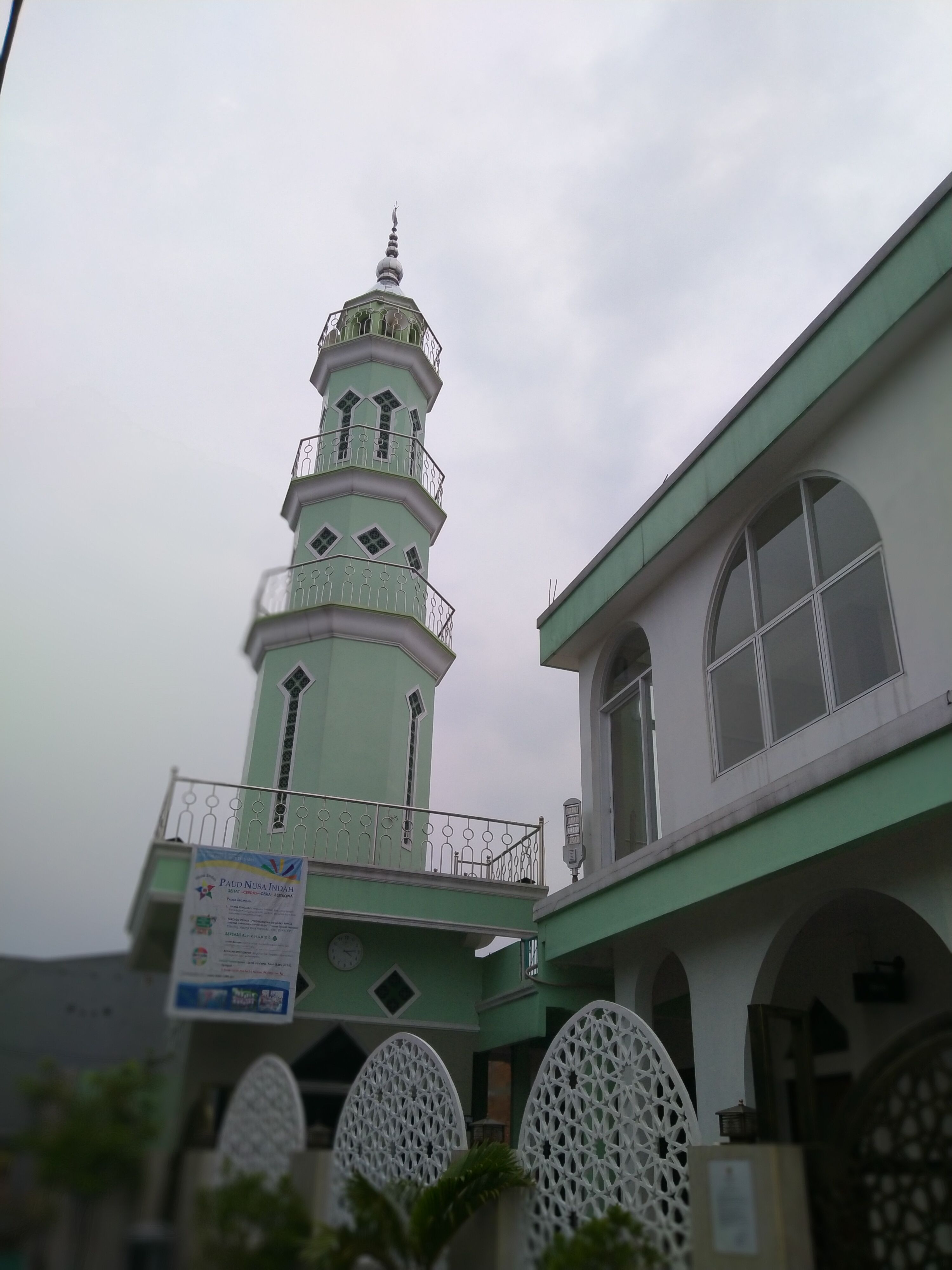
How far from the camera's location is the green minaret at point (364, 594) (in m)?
10.6

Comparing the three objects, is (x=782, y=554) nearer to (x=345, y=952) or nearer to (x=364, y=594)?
(x=345, y=952)

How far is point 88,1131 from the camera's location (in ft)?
9.53

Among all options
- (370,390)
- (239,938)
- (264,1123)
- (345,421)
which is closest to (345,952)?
(239,938)

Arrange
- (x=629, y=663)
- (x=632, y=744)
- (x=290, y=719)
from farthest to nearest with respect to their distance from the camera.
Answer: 1. (x=290, y=719)
2. (x=629, y=663)
3. (x=632, y=744)

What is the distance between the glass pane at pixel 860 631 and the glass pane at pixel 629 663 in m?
2.62

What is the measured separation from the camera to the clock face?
20.8 ft

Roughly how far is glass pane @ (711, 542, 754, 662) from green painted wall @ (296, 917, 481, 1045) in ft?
10.4

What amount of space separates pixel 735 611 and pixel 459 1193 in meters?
4.61

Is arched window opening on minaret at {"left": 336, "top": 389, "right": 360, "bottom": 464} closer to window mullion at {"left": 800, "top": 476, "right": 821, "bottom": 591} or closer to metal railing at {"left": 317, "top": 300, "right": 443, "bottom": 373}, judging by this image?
metal railing at {"left": 317, "top": 300, "right": 443, "bottom": 373}

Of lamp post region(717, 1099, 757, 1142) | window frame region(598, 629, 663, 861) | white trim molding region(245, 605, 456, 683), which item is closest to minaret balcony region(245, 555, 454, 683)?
white trim molding region(245, 605, 456, 683)

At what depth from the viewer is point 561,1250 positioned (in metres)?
4.45

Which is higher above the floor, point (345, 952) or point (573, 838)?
point (573, 838)

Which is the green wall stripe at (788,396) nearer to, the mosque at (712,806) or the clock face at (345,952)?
the mosque at (712,806)

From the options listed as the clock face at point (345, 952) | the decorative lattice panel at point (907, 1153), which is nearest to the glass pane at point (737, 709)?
the clock face at point (345, 952)
